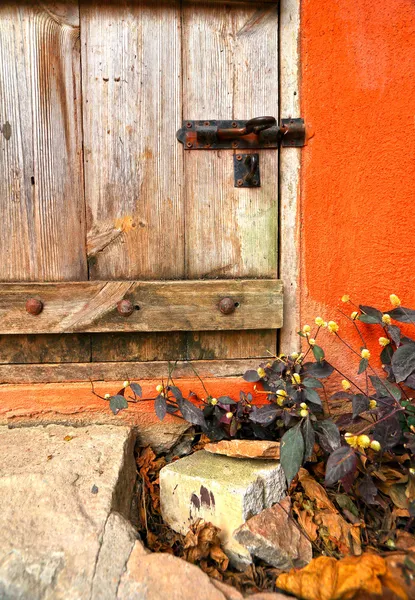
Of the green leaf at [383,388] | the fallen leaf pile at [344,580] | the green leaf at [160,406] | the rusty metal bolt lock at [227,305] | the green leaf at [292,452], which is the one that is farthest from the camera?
the rusty metal bolt lock at [227,305]

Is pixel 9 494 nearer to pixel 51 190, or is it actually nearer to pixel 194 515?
pixel 194 515

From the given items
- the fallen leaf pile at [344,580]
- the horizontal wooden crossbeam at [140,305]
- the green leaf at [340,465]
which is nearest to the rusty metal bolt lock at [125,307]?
the horizontal wooden crossbeam at [140,305]

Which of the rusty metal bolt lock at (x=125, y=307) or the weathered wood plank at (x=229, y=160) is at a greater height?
the weathered wood plank at (x=229, y=160)

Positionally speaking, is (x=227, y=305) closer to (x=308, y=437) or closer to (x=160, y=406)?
(x=160, y=406)

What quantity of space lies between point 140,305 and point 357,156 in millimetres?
944

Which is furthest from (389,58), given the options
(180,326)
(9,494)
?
(9,494)

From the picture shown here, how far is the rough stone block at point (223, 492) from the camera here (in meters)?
1.19

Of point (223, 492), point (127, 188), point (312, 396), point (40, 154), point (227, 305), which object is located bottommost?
point (223, 492)

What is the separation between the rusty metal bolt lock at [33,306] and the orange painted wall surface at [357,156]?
960 mm

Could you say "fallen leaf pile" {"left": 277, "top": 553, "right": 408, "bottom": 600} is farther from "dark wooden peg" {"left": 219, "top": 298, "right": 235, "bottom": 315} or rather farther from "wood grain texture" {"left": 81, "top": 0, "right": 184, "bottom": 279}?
"wood grain texture" {"left": 81, "top": 0, "right": 184, "bottom": 279}

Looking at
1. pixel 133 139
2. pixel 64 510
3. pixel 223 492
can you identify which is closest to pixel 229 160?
pixel 133 139

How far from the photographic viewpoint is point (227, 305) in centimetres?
148

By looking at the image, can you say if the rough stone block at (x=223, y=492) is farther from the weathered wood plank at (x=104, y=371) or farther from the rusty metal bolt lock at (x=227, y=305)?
the rusty metal bolt lock at (x=227, y=305)

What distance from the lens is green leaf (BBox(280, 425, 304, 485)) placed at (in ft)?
3.67
